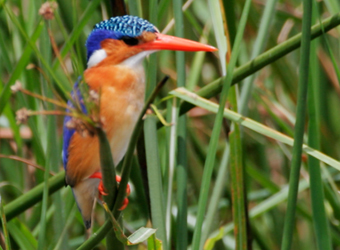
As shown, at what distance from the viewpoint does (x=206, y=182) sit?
84 cm

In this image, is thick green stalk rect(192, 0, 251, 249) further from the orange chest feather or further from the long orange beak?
the orange chest feather

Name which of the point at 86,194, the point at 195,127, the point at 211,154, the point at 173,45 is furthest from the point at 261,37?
the point at 195,127

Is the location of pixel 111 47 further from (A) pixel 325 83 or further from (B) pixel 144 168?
(A) pixel 325 83

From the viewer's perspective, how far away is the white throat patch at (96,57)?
1042 mm

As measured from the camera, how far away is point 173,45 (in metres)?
0.91

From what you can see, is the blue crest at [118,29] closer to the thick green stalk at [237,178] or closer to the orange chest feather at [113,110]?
the orange chest feather at [113,110]

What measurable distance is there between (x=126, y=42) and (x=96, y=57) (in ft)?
0.32

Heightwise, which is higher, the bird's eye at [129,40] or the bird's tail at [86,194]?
the bird's eye at [129,40]

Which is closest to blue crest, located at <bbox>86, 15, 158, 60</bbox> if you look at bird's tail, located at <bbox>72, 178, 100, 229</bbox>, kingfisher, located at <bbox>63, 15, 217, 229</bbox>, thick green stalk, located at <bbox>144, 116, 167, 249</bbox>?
kingfisher, located at <bbox>63, 15, 217, 229</bbox>

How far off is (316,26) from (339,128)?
0.98 metres

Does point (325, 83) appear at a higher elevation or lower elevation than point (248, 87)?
lower

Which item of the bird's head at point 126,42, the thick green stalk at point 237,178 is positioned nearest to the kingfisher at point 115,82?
the bird's head at point 126,42

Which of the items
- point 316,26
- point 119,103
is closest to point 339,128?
point 316,26

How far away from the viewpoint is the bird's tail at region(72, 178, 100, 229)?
3.55 feet
